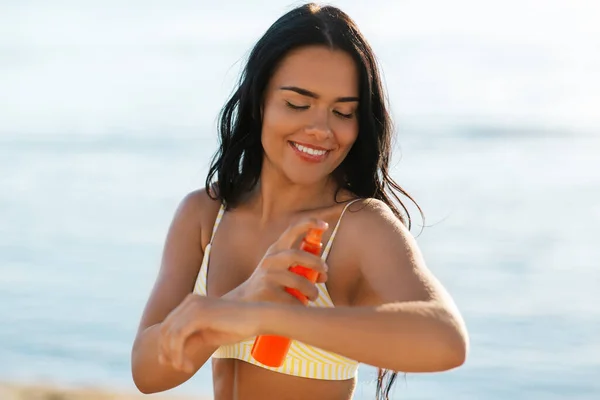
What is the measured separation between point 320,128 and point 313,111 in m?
0.06

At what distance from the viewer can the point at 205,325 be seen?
2145 millimetres

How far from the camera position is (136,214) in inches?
336

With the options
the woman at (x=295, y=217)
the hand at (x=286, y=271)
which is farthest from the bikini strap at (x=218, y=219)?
the hand at (x=286, y=271)

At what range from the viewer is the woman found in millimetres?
2410

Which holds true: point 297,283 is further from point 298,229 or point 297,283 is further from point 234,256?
point 234,256

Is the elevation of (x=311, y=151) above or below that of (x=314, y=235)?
above

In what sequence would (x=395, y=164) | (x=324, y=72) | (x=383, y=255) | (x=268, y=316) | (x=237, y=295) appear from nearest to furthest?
(x=268, y=316) → (x=237, y=295) → (x=383, y=255) → (x=324, y=72) → (x=395, y=164)

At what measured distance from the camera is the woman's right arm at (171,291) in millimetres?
2620

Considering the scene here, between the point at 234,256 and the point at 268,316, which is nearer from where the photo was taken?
the point at 268,316

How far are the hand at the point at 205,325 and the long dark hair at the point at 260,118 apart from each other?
738 mm

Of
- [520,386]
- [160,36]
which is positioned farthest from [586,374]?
[160,36]

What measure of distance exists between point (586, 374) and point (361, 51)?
3.16 meters

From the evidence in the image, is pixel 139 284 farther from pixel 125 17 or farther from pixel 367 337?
pixel 125 17

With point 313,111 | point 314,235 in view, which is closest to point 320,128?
point 313,111
